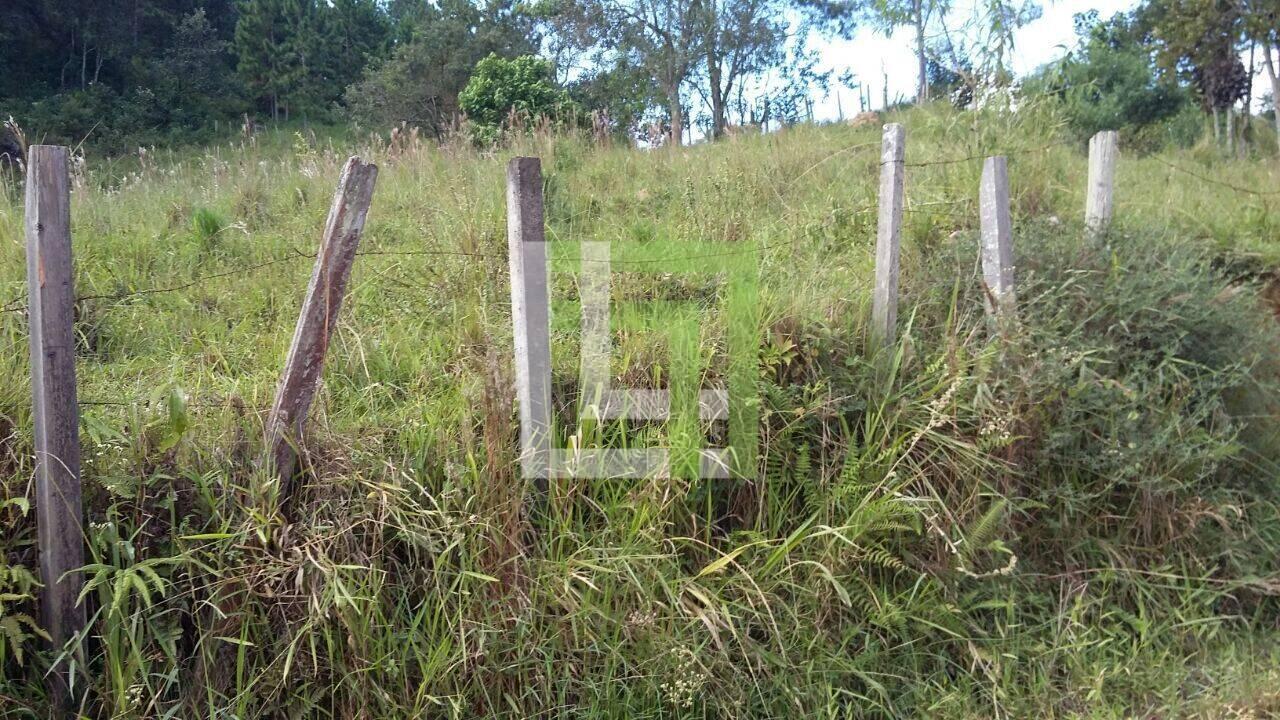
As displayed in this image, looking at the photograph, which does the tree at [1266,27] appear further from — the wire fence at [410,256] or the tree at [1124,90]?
the wire fence at [410,256]

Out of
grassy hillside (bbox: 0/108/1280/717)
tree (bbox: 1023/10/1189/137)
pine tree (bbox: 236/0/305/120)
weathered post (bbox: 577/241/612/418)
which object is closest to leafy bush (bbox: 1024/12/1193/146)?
tree (bbox: 1023/10/1189/137)

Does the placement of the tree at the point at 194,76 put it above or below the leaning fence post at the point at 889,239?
above

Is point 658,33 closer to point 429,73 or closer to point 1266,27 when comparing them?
point 429,73

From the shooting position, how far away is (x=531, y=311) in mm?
3047

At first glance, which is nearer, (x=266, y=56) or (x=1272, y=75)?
(x=1272, y=75)

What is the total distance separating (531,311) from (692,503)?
0.95 meters

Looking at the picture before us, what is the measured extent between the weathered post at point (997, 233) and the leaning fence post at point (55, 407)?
3.70 m

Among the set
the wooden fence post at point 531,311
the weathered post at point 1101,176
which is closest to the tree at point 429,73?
the weathered post at point 1101,176

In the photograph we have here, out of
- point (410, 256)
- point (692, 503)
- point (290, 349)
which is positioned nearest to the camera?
point (290, 349)

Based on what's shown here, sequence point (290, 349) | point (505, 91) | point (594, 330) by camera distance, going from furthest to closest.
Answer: point (505, 91)
point (594, 330)
point (290, 349)

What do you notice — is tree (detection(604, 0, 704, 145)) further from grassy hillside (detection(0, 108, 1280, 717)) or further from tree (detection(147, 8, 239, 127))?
grassy hillside (detection(0, 108, 1280, 717))

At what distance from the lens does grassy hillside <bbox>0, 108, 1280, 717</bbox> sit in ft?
8.52

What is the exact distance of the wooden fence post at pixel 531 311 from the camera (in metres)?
3.00

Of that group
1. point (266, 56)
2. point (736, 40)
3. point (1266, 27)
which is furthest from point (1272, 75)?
point (266, 56)
